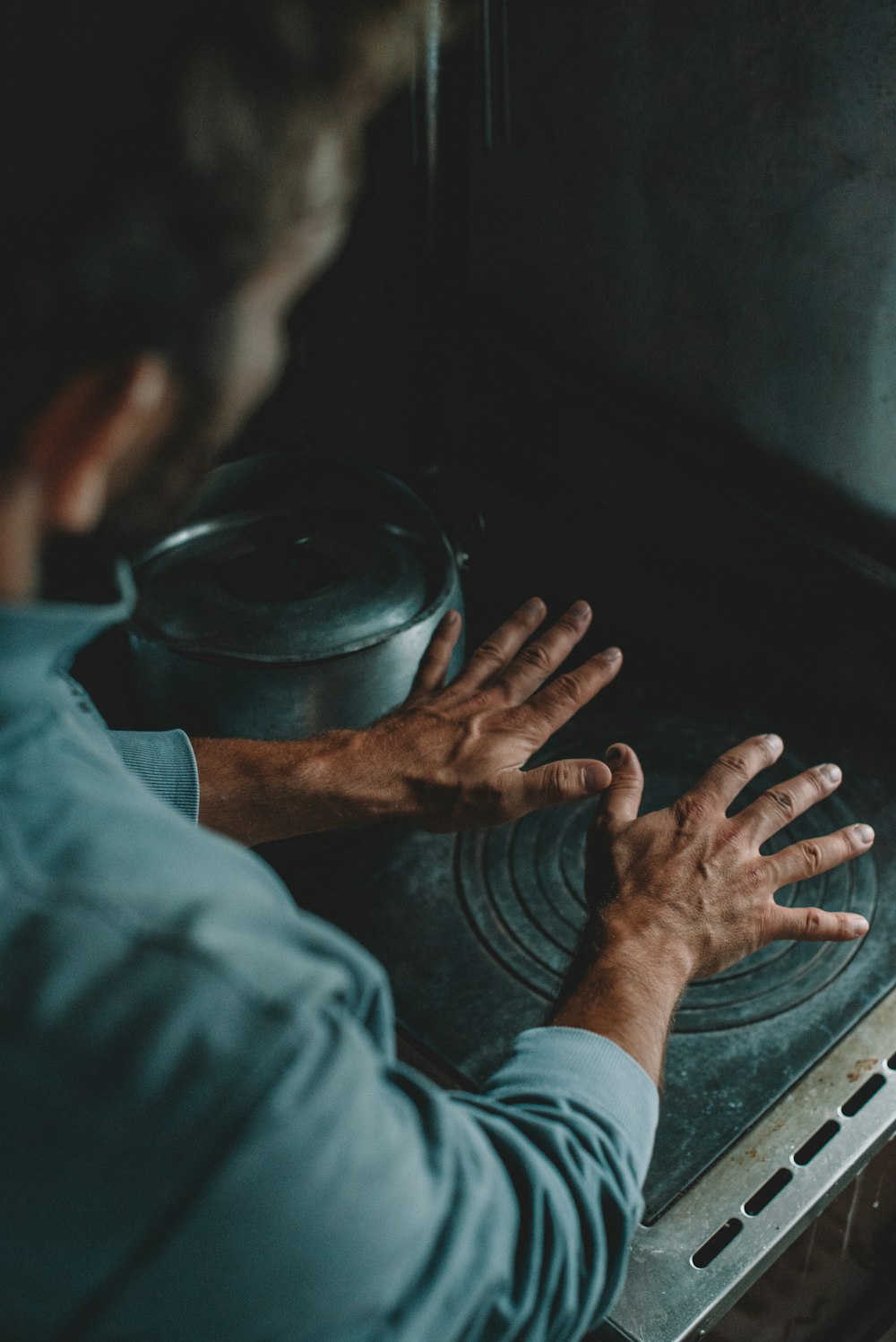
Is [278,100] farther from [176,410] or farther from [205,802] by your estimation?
[205,802]

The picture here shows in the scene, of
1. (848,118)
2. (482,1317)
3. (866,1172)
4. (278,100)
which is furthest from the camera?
(848,118)

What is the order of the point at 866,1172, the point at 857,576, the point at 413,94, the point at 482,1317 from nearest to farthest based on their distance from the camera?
the point at 482,1317
the point at 866,1172
the point at 857,576
the point at 413,94

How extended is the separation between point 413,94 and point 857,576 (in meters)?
0.86

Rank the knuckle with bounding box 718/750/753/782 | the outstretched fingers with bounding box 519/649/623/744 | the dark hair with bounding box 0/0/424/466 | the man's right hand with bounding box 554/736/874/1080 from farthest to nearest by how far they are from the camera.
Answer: the outstretched fingers with bounding box 519/649/623/744, the knuckle with bounding box 718/750/753/782, the man's right hand with bounding box 554/736/874/1080, the dark hair with bounding box 0/0/424/466

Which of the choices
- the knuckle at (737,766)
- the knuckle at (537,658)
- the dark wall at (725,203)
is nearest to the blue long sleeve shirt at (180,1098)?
the knuckle at (737,766)

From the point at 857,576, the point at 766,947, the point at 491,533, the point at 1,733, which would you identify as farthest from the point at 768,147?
the point at 1,733

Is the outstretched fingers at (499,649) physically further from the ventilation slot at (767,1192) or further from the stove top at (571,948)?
the ventilation slot at (767,1192)

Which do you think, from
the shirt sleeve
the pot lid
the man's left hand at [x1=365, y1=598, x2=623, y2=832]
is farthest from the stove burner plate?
the shirt sleeve

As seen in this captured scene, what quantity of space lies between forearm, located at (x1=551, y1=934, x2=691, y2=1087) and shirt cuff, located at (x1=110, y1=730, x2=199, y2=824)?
1.31 ft

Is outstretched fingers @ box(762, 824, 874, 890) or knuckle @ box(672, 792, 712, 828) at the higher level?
outstretched fingers @ box(762, 824, 874, 890)

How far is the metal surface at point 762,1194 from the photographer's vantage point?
0.83m

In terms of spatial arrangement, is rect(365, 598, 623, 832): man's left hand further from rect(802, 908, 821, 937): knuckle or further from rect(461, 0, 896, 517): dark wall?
rect(461, 0, 896, 517): dark wall

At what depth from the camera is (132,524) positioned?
1.74 feet

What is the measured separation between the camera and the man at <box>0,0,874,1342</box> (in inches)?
17.4
